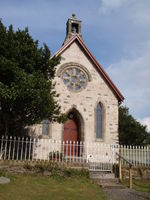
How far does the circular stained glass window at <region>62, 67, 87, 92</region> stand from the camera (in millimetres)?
17656

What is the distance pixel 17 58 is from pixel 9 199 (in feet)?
23.7

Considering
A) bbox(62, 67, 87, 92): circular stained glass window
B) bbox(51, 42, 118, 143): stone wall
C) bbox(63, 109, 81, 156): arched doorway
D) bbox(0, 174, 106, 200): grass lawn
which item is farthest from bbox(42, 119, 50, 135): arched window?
bbox(0, 174, 106, 200): grass lawn

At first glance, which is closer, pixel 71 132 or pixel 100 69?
pixel 71 132

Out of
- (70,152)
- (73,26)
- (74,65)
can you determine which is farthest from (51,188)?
(73,26)

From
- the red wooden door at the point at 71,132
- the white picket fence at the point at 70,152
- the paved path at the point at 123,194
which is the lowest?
the paved path at the point at 123,194

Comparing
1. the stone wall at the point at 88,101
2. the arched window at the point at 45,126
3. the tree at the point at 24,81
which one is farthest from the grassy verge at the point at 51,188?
the stone wall at the point at 88,101

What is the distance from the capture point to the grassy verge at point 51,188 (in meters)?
8.05

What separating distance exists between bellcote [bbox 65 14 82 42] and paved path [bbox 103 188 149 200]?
14.1m

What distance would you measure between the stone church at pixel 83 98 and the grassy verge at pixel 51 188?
5376 millimetres

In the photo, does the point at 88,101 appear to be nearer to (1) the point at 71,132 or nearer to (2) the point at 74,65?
(1) the point at 71,132

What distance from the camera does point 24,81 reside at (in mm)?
11227

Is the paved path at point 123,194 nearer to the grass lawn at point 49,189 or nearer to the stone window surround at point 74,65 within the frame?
the grass lawn at point 49,189

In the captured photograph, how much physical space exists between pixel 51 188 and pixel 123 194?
275cm

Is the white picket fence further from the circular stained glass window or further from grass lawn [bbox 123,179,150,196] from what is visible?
the circular stained glass window
